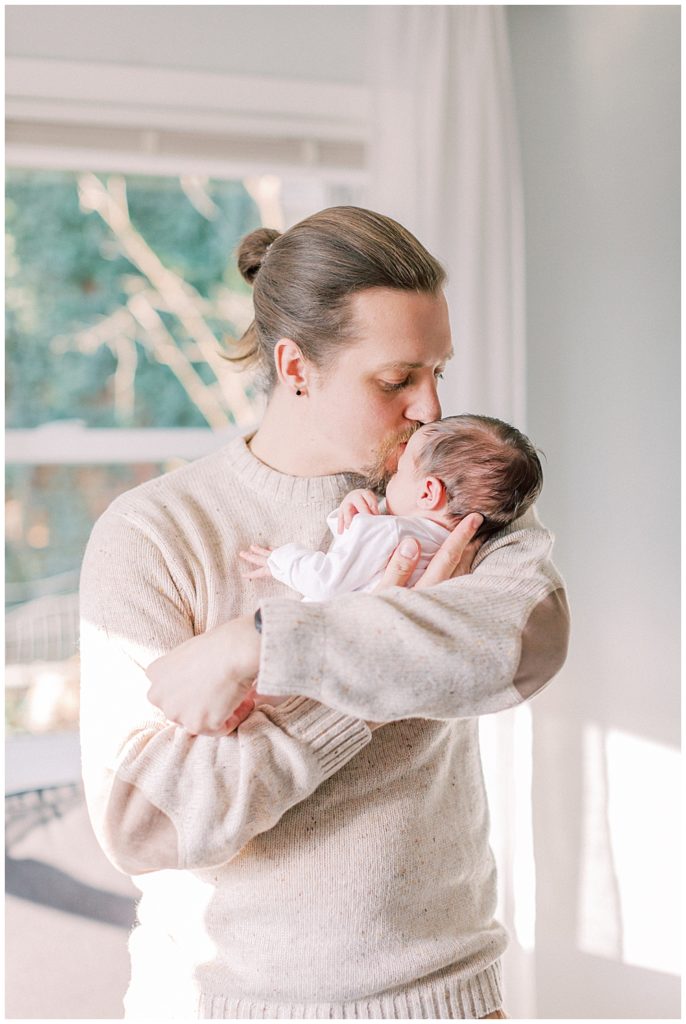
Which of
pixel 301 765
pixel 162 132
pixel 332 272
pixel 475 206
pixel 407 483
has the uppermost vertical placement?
pixel 162 132

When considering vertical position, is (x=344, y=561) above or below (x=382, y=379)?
below

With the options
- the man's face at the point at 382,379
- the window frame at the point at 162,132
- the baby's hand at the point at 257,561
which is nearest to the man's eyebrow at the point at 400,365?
the man's face at the point at 382,379

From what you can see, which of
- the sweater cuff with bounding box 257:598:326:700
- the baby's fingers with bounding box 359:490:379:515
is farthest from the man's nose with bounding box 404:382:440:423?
the sweater cuff with bounding box 257:598:326:700

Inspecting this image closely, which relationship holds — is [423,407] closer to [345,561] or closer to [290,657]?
[345,561]

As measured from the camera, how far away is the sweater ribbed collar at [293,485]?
1.26 metres

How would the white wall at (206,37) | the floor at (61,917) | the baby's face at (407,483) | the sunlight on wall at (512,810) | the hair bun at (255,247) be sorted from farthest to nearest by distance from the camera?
the sunlight on wall at (512,810), the white wall at (206,37), the floor at (61,917), the hair bun at (255,247), the baby's face at (407,483)

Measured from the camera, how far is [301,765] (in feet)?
3.28

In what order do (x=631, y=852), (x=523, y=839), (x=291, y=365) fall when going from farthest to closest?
1. (x=523, y=839)
2. (x=631, y=852)
3. (x=291, y=365)

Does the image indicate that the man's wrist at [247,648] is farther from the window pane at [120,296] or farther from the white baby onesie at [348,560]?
the window pane at [120,296]

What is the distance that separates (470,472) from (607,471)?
1.40m

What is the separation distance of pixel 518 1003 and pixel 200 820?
6.22ft

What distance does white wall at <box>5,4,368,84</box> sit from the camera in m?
2.37

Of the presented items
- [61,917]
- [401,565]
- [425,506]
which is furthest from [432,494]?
[61,917]

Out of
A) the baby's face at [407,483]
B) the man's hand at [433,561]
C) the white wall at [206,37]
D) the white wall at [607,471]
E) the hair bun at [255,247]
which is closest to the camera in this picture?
the man's hand at [433,561]
